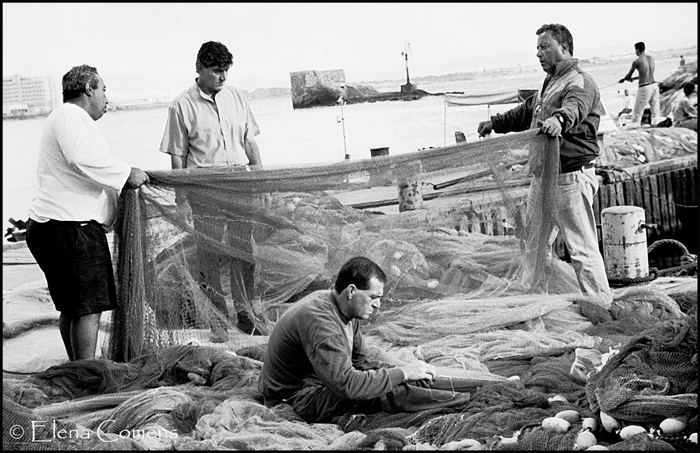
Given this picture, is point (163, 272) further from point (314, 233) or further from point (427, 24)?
point (427, 24)

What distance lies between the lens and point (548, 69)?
20.0 feet

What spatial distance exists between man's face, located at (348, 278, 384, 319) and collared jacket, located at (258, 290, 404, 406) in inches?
3.6

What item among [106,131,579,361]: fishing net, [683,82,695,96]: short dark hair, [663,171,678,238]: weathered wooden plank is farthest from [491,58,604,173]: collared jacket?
[683,82,695,96]: short dark hair

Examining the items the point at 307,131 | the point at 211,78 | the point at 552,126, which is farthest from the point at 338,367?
the point at 307,131

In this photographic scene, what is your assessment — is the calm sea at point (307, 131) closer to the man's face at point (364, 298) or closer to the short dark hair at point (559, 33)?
the short dark hair at point (559, 33)

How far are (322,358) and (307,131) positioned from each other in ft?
46.0

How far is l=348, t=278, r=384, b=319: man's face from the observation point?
3971mm

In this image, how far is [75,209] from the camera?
16.5 feet

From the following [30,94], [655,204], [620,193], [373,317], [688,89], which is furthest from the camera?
[30,94]

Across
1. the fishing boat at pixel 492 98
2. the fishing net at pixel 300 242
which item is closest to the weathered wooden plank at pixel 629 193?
the fishing boat at pixel 492 98

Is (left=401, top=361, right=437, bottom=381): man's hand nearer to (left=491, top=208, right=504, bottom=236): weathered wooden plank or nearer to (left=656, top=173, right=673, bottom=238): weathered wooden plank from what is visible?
(left=491, top=208, right=504, bottom=236): weathered wooden plank

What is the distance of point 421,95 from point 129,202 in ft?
47.7

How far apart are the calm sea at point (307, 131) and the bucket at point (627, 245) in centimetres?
1014

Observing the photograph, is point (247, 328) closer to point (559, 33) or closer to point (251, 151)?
point (251, 151)
